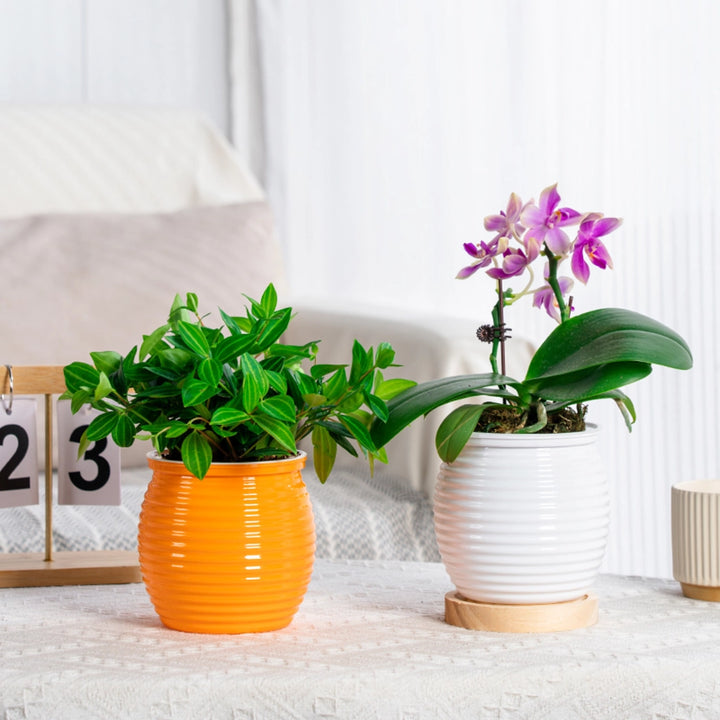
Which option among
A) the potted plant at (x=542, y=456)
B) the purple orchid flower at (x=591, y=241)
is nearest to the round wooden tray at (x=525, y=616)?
the potted plant at (x=542, y=456)

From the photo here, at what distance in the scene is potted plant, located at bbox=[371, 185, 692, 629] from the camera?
686 millimetres

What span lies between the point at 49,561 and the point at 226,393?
313 millimetres

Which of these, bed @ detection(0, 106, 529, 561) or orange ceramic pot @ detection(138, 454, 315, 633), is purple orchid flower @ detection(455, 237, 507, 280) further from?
bed @ detection(0, 106, 529, 561)

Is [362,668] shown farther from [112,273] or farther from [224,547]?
[112,273]

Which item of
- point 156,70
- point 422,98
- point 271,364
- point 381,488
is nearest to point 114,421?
point 271,364

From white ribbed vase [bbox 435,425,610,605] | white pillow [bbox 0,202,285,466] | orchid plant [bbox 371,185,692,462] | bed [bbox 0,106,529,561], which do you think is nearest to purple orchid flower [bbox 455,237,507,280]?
orchid plant [bbox 371,185,692,462]

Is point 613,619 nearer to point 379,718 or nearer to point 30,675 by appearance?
point 379,718

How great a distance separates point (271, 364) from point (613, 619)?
295mm

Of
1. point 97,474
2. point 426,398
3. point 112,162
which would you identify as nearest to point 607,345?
point 426,398

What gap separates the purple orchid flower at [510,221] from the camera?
0.73m

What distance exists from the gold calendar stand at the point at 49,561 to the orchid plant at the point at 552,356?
29cm

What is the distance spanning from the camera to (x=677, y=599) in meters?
0.80

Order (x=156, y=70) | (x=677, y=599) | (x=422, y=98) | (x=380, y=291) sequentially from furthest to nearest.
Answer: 1. (x=156, y=70)
2. (x=380, y=291)
3. (x=422, y=98)
4. (x=677, y=599)

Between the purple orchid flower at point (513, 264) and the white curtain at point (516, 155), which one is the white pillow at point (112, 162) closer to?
the white curtain at point (516, 155)
